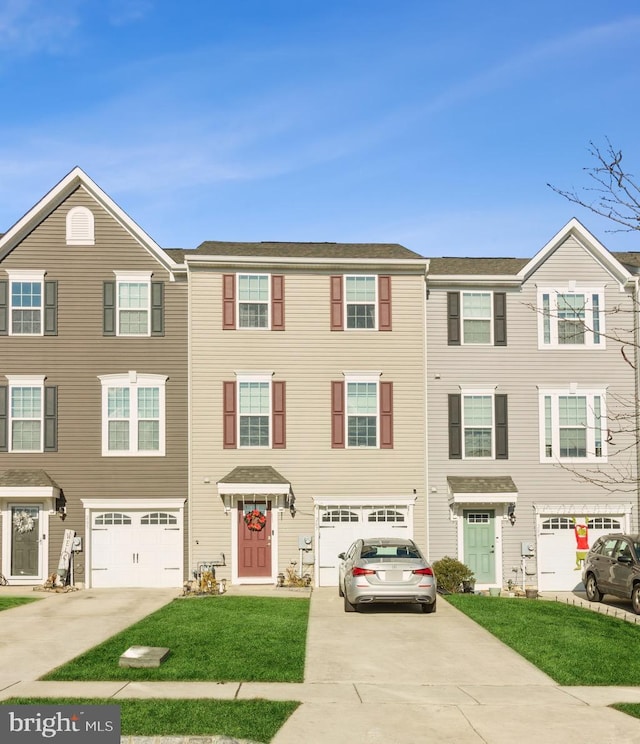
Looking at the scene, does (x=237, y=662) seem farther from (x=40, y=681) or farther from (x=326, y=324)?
(x=326, y=324)

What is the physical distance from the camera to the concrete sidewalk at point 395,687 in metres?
10.1

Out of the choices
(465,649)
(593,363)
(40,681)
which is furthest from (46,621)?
(593,363)

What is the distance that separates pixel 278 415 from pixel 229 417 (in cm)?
137

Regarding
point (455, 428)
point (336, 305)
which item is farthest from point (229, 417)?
point (455, 428)

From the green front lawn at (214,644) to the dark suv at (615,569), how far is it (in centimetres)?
743

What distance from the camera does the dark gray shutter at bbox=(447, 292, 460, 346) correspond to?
85.0ft

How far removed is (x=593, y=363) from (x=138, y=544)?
13961 mm

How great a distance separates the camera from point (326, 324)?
2566 cm

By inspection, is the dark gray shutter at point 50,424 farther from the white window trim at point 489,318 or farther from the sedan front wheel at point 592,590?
the sedan front wheel at point 592,590

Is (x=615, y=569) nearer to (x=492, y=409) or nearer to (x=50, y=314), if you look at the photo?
(x=492, y=409)

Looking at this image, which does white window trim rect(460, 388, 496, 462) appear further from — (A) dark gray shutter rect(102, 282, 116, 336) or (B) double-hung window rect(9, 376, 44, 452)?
(B) double-hung window rect(9, 376, 44, 452)

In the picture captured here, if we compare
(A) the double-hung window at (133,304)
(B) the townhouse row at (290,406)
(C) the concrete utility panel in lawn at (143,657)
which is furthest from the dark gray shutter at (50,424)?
(C) the concrete utility panel in lawn at (143,657)

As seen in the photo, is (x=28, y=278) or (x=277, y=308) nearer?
(x=28, y=278)

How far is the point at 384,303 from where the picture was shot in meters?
25.8
